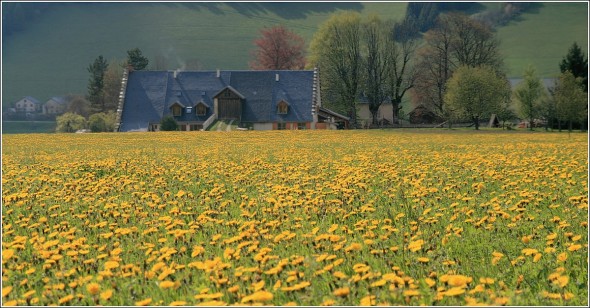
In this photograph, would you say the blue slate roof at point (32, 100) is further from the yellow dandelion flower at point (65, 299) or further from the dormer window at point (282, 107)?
the yellow dandelion flower at point (65, 299)

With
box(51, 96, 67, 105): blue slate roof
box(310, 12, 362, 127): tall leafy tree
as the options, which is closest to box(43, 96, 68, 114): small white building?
box(51, 96, 67, 105): blue slate roof

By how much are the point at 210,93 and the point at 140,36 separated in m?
74.8

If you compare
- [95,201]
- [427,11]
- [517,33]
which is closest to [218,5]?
[427,11]

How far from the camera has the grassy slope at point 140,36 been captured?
428ft

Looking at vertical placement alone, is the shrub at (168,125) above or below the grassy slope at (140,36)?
below

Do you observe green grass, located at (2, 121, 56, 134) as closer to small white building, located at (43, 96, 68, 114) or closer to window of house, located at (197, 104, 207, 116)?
small white building, located at (43, 96, 68, 114)

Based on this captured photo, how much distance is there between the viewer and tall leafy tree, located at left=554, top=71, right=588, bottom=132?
5584 centimetres

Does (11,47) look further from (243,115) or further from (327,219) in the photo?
(327,219)

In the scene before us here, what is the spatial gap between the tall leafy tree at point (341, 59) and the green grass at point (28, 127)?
194ft

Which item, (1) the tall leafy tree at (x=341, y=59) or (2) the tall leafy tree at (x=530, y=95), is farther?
(1) the tall leafy tree at (x=341, y=59)

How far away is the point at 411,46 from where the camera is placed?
82.6 metres

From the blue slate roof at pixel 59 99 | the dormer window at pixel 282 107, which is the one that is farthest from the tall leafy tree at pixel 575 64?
the blue slate roof at pixel 59 99

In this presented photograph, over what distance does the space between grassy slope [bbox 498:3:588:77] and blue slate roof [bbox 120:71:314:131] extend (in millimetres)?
55587

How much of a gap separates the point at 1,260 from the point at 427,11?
125 metres
